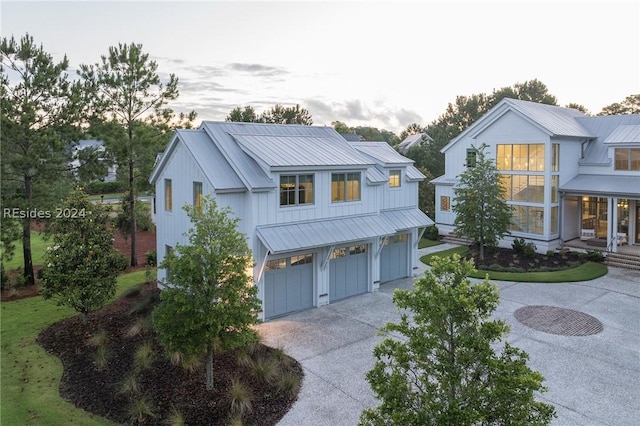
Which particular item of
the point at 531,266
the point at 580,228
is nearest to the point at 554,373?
Result: the point at 531,266

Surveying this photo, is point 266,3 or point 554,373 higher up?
point 266,3

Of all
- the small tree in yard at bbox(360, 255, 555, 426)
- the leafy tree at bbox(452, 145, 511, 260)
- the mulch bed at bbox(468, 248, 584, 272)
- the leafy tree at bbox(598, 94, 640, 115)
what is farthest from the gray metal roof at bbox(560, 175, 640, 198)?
the leafy tree at bbox(598, 94, 640, 115)

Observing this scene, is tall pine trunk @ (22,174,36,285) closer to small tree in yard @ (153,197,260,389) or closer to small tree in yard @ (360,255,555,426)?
small tree in yard @ (153,197,260,389)

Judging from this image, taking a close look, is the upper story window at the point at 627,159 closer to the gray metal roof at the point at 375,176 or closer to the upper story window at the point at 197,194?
the gray metal roof at the point at 375,176

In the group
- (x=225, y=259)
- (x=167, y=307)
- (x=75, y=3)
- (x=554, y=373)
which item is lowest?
(x=554, y=373)

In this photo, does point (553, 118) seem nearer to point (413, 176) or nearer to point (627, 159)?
point (627, 159)

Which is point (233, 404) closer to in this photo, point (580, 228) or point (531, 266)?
point (531, 266)
